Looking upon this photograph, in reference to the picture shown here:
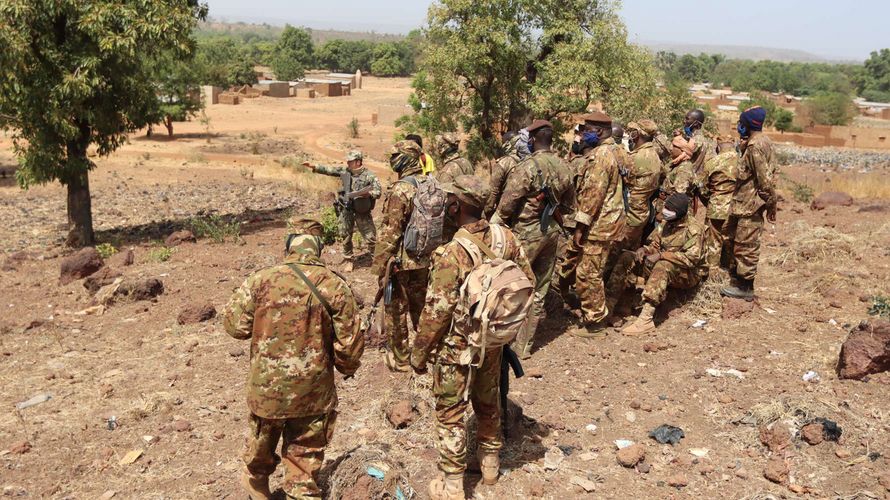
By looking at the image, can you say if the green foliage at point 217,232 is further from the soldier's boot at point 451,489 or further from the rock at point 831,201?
the rock at point 831,201

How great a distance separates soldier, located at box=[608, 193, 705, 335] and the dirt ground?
0.28 metres

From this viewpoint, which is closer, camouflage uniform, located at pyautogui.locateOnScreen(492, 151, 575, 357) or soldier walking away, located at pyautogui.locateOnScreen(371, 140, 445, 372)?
soldier walking away, located at pyautogui.locateOnScreen(371, 140, 445, 372)

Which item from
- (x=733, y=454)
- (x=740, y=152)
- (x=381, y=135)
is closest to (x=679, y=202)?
(x=740, y=152)

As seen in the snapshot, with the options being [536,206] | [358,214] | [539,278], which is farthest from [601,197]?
[358,214]

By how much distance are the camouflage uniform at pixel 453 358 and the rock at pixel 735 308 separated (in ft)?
12.1

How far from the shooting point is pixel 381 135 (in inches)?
1213

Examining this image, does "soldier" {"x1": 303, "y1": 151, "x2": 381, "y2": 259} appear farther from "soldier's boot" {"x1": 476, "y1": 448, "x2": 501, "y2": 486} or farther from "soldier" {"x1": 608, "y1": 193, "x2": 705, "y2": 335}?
"soldier's boot" {"x1": 476, "y1": 448, "x2": 501, "y2": 486}

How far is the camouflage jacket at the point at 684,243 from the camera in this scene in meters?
6.86

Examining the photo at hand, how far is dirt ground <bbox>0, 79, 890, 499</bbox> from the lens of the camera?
15.1ft

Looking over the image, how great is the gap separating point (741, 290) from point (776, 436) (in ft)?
9.17

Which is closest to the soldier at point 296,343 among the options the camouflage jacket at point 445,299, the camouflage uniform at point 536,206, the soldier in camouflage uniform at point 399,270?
the camouflage jacket at point 445,299

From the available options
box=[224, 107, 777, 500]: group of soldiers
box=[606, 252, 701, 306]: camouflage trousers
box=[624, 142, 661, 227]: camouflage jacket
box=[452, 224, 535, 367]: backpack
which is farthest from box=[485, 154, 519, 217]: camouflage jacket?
box=[452, 224, 535, 367]: backpack

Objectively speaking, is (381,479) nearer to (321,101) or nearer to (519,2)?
(519,2)

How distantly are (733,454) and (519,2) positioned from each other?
1077 cm
